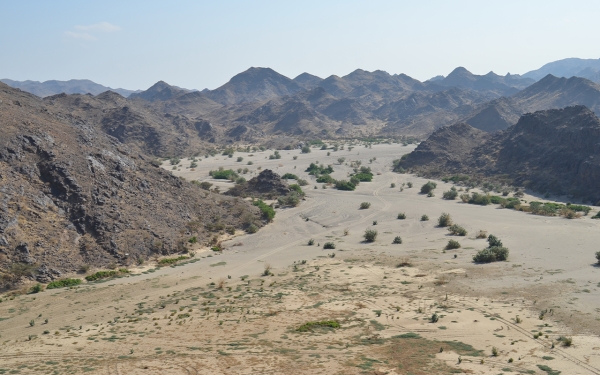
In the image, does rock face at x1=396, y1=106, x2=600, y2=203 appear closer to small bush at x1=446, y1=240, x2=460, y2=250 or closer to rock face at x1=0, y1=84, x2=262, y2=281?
small bush at x1=446, y1=240, x2=460, y2=250

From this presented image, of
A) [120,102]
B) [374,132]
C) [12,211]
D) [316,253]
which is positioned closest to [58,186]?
[12,211]

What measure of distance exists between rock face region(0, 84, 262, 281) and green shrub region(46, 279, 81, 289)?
931mm

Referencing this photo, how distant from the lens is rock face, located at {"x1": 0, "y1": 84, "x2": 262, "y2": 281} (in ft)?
93.9

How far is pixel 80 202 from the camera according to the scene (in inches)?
1265

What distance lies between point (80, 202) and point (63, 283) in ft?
23.6

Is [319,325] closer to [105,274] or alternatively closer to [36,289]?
[105,274]

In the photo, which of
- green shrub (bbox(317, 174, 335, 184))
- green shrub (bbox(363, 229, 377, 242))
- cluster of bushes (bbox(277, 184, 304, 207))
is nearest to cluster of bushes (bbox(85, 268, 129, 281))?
green shrub (bbox(363, 229, 377, 242))

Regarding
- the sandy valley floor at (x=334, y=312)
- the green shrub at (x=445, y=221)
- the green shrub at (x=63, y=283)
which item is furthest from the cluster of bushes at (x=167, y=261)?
the green shrub at (x=445, y=221)

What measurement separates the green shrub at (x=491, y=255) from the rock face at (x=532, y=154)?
27375 mm

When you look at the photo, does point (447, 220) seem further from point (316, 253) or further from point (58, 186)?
point (58, 186)

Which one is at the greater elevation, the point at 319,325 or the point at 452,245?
the point at 452,245

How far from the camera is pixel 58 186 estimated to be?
3222cm

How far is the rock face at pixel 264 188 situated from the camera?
52566 mm

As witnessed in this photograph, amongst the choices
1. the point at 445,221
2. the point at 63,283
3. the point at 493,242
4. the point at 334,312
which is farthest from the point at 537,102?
the point at 63,283
